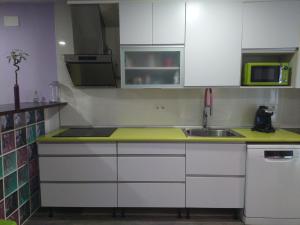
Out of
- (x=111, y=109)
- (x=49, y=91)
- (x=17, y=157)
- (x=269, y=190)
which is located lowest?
(x=269, y=190)

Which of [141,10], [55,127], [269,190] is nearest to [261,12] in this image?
[141,10]

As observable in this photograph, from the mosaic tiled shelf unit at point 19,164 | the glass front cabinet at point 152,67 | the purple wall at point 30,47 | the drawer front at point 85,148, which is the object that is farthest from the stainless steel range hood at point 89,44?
the drawer front at point 85,148

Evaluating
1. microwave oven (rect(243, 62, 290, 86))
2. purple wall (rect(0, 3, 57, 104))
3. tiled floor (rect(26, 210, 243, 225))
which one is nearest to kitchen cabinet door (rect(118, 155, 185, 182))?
tiled floor (rect(26, 210, 243, 225))

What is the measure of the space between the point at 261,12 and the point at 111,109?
6.50 feet

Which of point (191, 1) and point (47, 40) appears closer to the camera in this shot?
point (191, 1)

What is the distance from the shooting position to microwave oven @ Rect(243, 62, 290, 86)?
2.34 m

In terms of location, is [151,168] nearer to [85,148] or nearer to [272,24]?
[85,148]

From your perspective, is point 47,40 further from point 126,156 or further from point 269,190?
point 269,190

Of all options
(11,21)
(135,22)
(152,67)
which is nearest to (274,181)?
(152,67)

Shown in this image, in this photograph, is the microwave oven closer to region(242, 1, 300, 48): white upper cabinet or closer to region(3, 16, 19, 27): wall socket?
region(242, 1, 300, 48): white upper cabinet

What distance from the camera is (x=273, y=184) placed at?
212 centimetres

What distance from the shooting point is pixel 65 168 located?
2.21 metres

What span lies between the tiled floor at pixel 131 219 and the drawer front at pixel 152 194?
17 centimetres

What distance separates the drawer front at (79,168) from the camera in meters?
2.21
